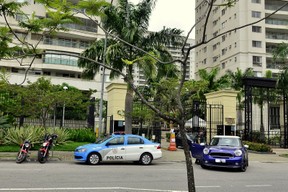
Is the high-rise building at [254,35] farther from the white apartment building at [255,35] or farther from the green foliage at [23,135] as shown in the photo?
the green foliage at [23,135]

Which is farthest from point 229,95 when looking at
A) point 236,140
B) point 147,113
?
point 236,140

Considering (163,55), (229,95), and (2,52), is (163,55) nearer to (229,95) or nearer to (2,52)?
(229,95)

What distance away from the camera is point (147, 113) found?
2216 centimetres

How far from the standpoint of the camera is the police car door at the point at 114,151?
15292 mm

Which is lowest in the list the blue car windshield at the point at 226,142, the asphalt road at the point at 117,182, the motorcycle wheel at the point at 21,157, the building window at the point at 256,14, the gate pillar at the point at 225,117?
the asphalt road at the point at 117,182

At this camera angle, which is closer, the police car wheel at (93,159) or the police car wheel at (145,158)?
the police car wheel at (93,159)

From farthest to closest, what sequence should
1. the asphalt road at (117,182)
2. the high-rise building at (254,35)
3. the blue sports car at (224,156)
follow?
1. the high-rise building at (254,35)
2. the blue sports car at (224,156)
3. the asphalt road at (117,182)

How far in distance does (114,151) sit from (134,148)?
3.30 feet

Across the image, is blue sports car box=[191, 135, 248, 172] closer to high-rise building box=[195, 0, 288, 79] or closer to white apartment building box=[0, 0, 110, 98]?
white apartment building box=[0, 0, 110, 98]

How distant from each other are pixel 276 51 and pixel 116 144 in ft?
49.3

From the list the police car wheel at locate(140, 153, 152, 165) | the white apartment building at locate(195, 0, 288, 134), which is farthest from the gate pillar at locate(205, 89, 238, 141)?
the white apartment building at locate(195, 0, 288, 134)

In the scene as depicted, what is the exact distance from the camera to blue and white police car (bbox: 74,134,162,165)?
15.1 meters

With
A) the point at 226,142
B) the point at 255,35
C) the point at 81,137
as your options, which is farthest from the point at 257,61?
the point at 226,142

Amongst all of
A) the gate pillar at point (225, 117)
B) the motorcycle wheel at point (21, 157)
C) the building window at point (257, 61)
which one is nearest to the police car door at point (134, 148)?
the motorcycle wheel at point (21, 157)
